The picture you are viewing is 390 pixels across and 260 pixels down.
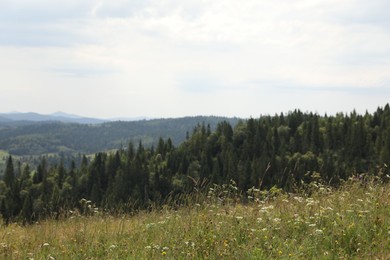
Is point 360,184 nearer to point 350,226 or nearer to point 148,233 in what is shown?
point 350,226

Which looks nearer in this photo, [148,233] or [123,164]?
[148,233]

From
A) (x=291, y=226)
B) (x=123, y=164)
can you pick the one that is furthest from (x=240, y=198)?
(x=123, y=164)

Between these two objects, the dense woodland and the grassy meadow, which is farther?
the dense woodland

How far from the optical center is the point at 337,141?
154000mm

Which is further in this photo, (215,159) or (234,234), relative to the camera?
(215,159)

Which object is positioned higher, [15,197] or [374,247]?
[374,247]

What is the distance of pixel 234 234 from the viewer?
6.84 m

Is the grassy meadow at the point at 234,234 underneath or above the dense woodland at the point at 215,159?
above

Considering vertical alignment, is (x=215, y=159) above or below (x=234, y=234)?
below

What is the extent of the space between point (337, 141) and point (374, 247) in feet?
522

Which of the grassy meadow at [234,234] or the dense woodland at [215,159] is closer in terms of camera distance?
the grassy meadow at [234,234]

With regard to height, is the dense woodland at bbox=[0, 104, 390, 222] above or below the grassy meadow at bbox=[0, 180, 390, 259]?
below

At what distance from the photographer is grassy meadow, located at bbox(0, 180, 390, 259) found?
6.05 meters

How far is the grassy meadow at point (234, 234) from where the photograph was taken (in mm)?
6051
